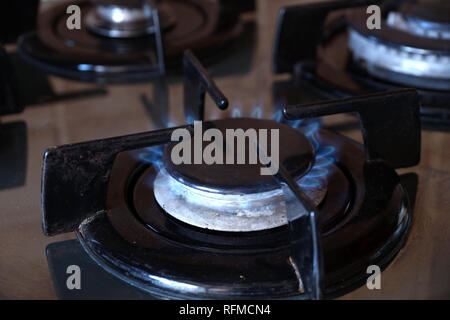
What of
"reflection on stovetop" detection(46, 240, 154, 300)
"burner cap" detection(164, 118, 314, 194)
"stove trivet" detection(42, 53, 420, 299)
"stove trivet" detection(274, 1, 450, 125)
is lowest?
"reflection on stovetop" detection(46, 240, 154, 300)

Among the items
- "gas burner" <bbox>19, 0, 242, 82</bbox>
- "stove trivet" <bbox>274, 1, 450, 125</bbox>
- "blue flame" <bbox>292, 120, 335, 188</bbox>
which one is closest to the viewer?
"blue flame" <bbox>292, 120, 335, 188</bbox>

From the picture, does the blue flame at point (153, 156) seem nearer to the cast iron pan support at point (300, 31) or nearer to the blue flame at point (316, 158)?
the blue flame at point (316, 158)

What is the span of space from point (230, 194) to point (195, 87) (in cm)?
22

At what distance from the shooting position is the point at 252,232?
0.55 m

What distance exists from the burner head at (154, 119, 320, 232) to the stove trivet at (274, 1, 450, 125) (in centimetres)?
27

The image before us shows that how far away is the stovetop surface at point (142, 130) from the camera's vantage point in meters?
0.54

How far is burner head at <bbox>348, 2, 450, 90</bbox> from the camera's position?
31.8 inches

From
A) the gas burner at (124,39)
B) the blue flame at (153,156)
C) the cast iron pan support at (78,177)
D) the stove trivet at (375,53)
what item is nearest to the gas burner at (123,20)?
the gas burner at (124,39)

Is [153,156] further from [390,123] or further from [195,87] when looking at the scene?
[390,123]

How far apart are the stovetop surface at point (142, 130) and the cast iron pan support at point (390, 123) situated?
0.03 meters

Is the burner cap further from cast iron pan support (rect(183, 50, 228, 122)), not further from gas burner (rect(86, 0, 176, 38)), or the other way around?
gas burner (rect(86, 0, 176, 38))

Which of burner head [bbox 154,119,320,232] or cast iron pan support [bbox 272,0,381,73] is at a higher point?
cast iron pan support [bbox 272,0,381,73]

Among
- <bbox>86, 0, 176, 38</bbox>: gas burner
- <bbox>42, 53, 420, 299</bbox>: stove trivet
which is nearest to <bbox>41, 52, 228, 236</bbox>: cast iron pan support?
<bbox>42, 53, 420, 299</bbox>: stove trivet

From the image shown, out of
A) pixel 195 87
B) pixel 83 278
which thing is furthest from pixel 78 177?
pixel 195 87
